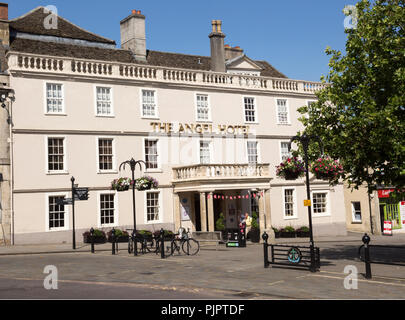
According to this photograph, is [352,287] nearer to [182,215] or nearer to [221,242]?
[221,242]

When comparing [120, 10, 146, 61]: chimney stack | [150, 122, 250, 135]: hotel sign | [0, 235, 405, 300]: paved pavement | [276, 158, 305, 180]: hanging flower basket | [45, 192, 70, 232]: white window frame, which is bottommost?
[0, 235, 405, 300]: paved pavement

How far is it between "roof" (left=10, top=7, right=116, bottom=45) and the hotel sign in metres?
8.21

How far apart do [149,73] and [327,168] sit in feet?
56.6

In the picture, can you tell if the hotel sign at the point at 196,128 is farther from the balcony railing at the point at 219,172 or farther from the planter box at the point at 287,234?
the planter box at the point at 287,234

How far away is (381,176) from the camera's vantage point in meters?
17.3

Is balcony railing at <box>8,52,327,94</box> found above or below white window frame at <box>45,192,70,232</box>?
above

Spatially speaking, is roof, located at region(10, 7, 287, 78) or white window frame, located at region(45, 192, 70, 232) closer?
white window frame, located at region(45, 192, 70, 232)

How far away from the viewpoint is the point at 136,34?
3531cm

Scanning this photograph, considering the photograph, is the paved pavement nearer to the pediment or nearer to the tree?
the tree

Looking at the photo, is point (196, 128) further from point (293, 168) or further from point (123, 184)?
point (293, 168)

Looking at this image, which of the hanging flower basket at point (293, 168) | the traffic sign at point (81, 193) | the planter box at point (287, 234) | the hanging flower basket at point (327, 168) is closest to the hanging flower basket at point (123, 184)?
the traffic sign at point (81, 193)

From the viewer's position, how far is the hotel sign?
3231 cm

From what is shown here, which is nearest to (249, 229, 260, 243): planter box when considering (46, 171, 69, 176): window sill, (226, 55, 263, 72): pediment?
(46, 171, 69, 176): window sill
